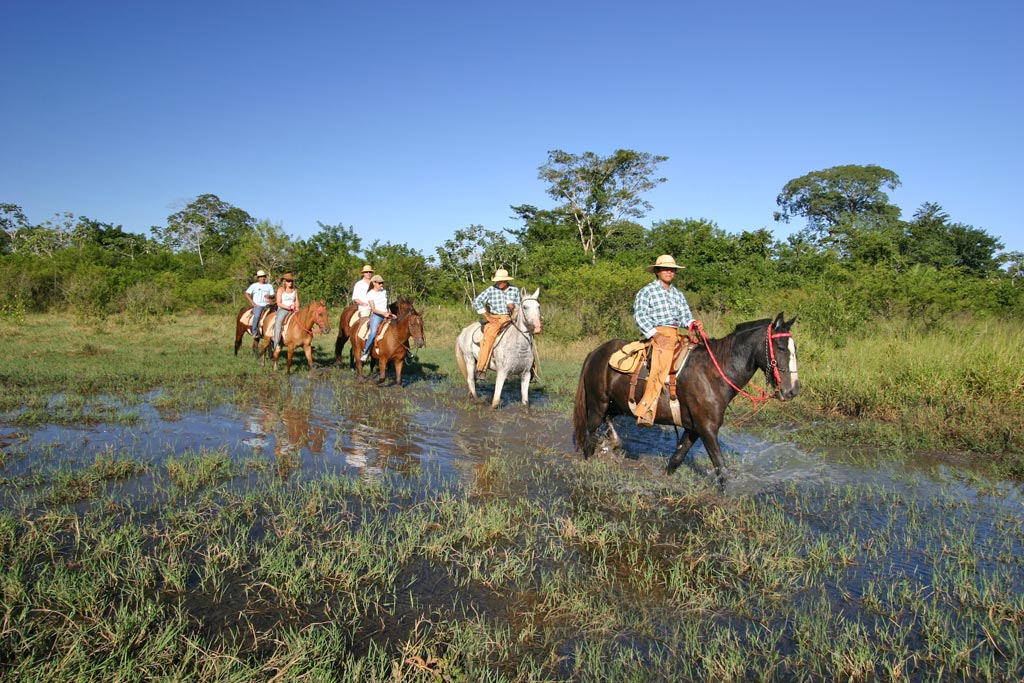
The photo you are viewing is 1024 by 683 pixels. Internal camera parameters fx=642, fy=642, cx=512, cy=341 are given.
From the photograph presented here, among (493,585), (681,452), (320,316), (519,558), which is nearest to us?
(493,585)

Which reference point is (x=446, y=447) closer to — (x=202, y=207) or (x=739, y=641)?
(x=739, y=641)

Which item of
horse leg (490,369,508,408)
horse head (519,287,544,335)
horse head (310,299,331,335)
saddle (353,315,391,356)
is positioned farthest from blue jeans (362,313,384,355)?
horse head (519,287,544,335)

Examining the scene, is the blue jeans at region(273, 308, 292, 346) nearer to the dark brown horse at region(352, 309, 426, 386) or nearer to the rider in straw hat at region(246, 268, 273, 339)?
the rider in straw hat at region(246, 268, 273, 339)

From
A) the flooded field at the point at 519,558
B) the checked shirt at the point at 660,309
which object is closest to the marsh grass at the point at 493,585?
the flooded field at the point at 519,558

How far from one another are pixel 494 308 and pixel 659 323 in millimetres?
4545

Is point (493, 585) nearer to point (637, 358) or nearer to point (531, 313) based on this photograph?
point (637, 358)

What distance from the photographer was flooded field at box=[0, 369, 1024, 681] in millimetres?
3449

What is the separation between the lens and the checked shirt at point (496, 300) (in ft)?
35.4

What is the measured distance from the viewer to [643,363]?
6762 mm

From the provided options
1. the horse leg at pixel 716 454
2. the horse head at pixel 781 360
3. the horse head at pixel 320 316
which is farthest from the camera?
the horse head at pixel 320 316

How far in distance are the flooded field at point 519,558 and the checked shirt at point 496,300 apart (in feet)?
11.3

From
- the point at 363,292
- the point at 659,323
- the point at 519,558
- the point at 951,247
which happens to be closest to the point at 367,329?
the point at 363,292

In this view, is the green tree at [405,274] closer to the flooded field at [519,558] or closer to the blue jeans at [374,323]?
the blue jeans at [374,323]

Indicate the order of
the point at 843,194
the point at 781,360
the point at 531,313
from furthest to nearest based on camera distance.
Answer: the point at 843,194 → the point at 531,313 → the point at 781,360
